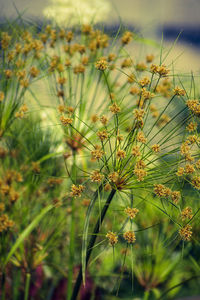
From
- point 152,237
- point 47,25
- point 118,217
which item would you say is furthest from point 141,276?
point 47,25

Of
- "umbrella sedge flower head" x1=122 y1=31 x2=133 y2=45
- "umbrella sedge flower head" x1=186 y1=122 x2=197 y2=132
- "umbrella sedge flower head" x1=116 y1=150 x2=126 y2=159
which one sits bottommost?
"umbrella sedge flower head" x1=116 y1=150 x2=126 y2=159

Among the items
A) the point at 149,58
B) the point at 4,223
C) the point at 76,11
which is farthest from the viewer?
the point at 76,11

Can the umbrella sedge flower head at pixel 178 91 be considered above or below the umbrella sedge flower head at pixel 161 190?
above

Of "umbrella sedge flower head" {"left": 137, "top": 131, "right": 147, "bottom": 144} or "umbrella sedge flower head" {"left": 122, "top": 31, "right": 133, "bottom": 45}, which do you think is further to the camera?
"umbrella sedge flower head" {"left": 122, "top": 31, "right": 133, "bottom": 45}

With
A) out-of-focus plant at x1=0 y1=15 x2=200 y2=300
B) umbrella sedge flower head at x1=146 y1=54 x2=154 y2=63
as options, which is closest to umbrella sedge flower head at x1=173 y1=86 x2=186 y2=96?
out-of-focus plant at x1=0 y1=15 x2=200 y2=300

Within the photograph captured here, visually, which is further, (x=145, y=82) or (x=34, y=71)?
(x=34, y=71)

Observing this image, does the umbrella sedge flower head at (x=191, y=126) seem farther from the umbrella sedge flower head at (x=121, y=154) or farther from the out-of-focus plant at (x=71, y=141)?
the umbrella sedge flower head at (x=121, y=154)

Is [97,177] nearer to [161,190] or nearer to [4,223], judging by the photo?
[161,190]

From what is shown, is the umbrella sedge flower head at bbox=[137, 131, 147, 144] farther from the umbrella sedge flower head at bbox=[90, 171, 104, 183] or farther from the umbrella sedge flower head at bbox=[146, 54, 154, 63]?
the umbrella sedge flower head at bbox=[146, 54, 154, 63]

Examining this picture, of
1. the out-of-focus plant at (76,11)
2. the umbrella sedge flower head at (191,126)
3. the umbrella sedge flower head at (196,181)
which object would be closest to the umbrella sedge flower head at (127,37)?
the out-of-focus plant at (76,11)

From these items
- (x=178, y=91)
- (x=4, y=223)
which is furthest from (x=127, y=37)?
(x=4, y=223)

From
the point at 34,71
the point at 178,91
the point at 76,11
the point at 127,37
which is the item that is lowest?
the point at 178,91

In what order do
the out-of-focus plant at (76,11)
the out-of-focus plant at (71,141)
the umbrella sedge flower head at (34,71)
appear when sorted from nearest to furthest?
the out-of-focus plant at (71,141)
the umbrella sedge flower head at (34,71)
the out-of-focus plant at (76,11)
